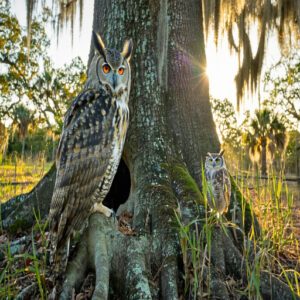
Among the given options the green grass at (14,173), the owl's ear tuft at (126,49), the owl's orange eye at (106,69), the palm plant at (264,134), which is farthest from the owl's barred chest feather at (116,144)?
the palm plant at (264,134)

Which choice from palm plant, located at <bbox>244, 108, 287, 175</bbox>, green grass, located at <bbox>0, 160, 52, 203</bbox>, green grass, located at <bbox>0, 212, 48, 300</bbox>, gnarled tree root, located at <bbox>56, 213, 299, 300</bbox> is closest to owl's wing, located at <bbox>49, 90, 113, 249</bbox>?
green grass, located at <bbox>0, 212, 48, 300</bbox>

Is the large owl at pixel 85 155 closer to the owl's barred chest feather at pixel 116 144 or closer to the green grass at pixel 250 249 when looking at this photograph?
the owl's barred chest feather at pixel 116 144

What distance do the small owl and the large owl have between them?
1.76 meters

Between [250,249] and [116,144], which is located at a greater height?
[116,144]

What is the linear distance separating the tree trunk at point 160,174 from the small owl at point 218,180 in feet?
0.44

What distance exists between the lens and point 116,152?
8.80ft

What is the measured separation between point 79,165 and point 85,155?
84mm

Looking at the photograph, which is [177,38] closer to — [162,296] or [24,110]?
[162,296]

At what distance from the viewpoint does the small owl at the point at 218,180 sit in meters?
4.24

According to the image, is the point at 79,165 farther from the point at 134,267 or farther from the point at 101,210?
the point at 134,267

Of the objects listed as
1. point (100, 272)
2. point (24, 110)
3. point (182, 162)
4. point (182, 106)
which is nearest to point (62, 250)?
point (100, 272)

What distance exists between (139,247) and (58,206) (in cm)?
70

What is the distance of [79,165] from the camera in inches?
100

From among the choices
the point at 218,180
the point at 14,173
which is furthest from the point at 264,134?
the point at 14,173
